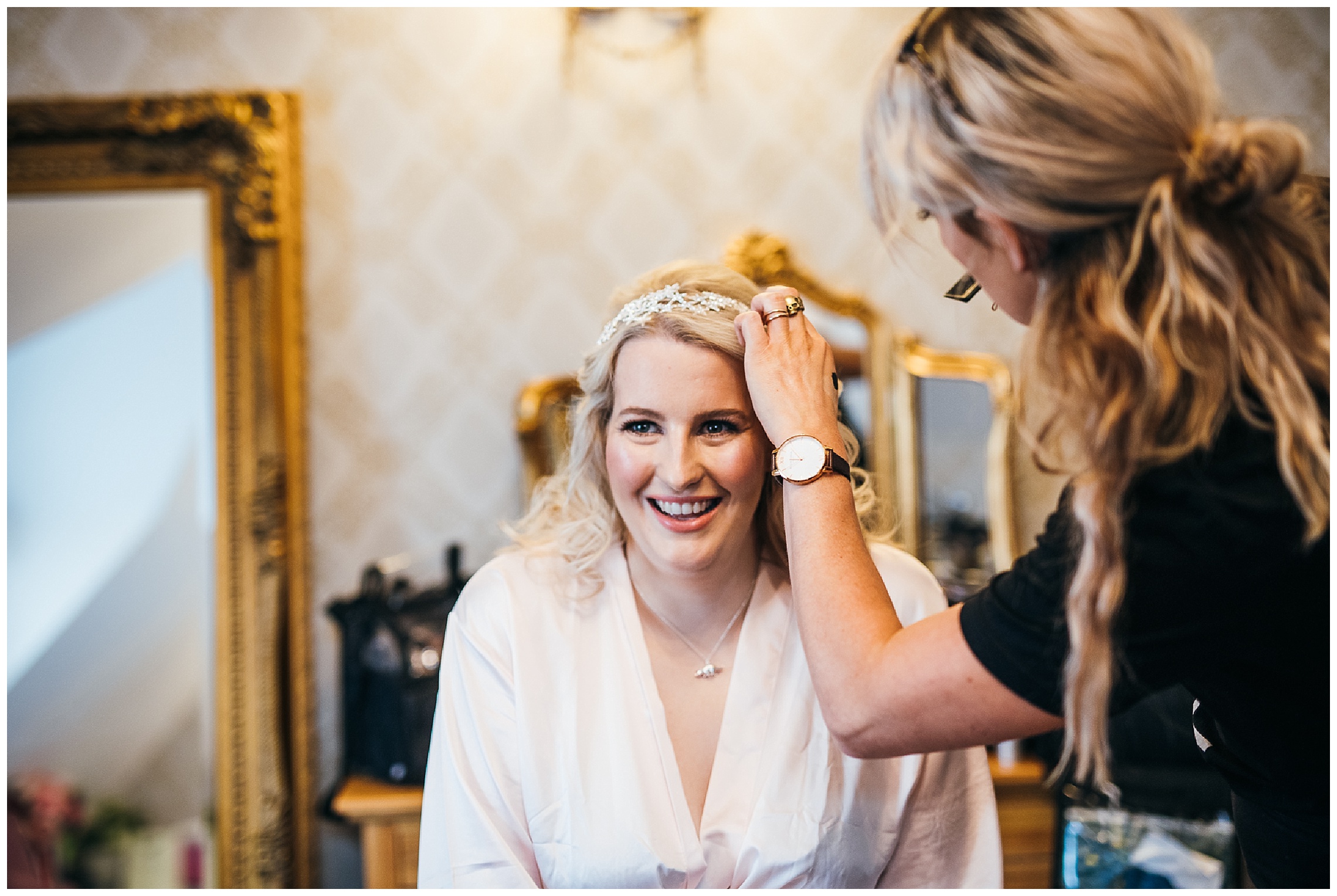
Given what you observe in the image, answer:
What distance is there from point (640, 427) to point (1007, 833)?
56.0 inches

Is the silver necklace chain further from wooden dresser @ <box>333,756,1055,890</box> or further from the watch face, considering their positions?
wooden dresser @ <box>333,756,1055,890</box>

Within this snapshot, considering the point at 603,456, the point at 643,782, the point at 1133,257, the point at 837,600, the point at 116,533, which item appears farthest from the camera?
the point at 116,533

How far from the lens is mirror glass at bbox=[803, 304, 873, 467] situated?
2.38 metres

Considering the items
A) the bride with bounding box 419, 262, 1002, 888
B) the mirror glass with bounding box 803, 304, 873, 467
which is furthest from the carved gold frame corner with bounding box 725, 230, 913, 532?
the bride with bounding box 419, 262, 1002, 888

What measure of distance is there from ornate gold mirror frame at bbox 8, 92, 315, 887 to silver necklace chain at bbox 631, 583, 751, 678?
4.34ft

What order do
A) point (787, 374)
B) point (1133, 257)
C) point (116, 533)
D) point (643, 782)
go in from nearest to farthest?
point (1133, 257)
point (787, 374)
point (643, 782)
point (116, 533)

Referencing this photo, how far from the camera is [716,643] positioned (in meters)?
1.48

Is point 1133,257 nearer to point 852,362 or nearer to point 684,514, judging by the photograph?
point 684,514

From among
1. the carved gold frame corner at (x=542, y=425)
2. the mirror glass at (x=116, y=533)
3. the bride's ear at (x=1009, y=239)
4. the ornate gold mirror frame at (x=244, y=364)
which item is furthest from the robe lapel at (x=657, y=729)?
the mirror glass at (x=116, y=533)

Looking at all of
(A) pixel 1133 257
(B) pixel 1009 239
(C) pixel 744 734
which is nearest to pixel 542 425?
(C) pixel 744 734

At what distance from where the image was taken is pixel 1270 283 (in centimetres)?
82

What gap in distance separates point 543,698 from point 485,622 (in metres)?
0.15

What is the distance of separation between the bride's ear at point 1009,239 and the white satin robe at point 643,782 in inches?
25.1

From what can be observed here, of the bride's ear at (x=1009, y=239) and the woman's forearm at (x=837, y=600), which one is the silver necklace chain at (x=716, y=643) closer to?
the woman's forearm at (x=837, y=600)
